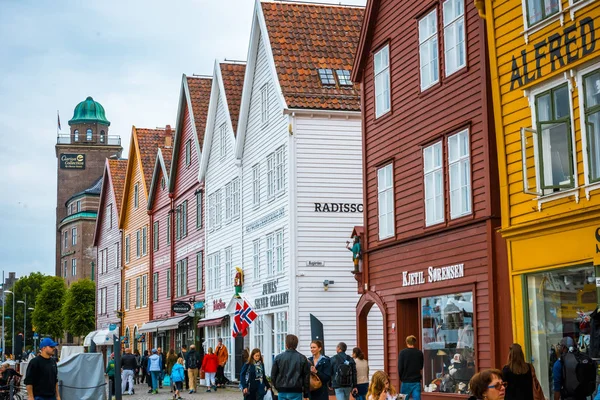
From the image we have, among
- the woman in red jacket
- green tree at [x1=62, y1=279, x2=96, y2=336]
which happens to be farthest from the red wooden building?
green tree at [x1=62, y1=279, x2=96, y2=336]

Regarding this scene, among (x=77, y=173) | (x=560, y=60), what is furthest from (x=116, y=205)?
(x=77, y=173)

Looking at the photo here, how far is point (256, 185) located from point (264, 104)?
3.24 m

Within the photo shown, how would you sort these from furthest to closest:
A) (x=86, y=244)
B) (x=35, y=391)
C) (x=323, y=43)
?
1. (x=86, y=244)
2. (x=323, y=43)
3. (x=35, y=391)

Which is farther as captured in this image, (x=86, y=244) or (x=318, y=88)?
(x=86, y=244)

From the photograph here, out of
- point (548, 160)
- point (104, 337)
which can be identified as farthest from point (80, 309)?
point (548, 160)

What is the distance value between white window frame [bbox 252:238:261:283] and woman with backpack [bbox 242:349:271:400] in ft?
61.2

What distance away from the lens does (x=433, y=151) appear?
23.1 metres

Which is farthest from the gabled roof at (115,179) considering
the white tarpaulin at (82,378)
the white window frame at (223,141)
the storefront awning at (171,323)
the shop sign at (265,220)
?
the white tarpaulin at (82,378)

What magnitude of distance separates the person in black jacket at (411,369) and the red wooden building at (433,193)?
1577mm

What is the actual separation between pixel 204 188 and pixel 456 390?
26370mm

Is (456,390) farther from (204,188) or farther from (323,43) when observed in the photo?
(204,188)

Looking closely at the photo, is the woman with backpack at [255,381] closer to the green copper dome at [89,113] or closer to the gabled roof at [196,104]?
the gabled roof at [196,104]

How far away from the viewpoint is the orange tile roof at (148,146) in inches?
2302

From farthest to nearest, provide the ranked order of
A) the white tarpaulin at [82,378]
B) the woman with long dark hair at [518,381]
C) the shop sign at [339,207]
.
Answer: the shop sign at [339,207]
the white tarpaulin at [82,378]
the woman with long dark hair at [518,381]
